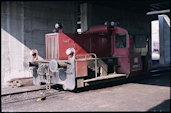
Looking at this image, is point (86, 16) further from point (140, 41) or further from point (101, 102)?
point (101, 102)

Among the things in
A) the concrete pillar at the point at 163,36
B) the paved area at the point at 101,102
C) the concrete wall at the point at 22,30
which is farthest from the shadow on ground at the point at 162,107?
the concrete pillar at the point at 163,36

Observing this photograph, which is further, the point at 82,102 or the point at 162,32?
the point at 162,32

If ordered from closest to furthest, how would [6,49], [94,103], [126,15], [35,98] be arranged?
[94,103] → [35,98] → [6,49] → [126,15]

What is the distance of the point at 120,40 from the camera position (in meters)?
8.88

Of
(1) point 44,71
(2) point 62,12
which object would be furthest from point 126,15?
(1) point 44,71

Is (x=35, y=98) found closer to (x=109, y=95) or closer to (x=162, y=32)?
(x=109, y=95)

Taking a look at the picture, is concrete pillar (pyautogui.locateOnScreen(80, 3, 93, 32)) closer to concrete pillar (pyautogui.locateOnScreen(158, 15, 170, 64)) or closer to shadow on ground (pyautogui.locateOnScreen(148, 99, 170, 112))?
shadow on ground (pyautogui.locateOnScreen(148, 99, 170, 112))

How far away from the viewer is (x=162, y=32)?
21172 mm

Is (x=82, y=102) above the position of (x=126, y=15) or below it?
below

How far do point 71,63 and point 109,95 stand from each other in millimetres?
1638

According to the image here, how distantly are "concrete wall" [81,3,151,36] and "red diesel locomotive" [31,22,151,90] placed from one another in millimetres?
2926

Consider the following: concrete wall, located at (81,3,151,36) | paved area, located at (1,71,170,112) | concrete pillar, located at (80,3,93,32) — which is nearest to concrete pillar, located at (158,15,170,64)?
concrete wall, located at (81,3,151,36)

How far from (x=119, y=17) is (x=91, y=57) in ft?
24.5

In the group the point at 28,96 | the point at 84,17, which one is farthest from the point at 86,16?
the point at 28,96
